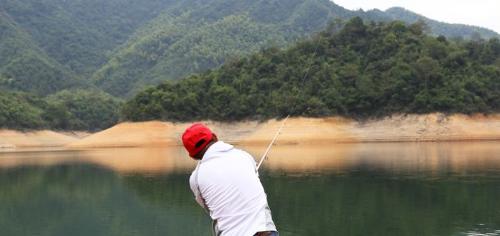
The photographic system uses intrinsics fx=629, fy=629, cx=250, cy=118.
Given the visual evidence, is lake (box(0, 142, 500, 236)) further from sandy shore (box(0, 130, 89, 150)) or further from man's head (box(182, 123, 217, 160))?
sandy shore (box(0, 130, 89, 150))

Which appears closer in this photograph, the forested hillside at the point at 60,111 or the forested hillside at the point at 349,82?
the forested hillside at the point at 349,82

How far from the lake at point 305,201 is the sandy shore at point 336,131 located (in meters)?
35.1

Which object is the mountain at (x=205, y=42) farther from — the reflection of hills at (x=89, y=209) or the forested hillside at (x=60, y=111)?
the reflection of hills at (x=89, y=209)

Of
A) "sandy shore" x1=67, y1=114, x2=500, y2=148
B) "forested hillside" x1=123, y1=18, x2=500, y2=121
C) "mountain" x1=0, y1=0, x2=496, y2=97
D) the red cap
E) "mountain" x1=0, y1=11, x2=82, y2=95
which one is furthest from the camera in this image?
"mountain" x1=0, y1=0, x2=496, y2=97

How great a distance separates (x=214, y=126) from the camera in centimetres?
8681

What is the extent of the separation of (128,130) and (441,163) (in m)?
59.5

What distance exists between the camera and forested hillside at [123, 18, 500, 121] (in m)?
76.4

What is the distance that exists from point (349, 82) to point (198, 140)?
7958 centimetres

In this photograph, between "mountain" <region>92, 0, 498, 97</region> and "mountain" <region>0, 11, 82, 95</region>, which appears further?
"mountain" <region>92, 0, 498, 97</region>

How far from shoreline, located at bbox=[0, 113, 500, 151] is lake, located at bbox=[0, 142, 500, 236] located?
3511 centimetres

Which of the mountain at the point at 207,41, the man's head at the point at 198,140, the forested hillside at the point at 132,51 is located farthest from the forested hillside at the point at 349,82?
the man's head at the point at 198,140

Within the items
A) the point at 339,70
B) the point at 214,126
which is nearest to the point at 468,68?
the point at 339,70

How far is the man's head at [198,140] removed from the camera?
4727 mm

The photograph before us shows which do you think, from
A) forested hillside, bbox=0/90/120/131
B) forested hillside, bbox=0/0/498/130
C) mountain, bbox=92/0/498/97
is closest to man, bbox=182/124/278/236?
forested hillside, bbox=0/90/120/131
